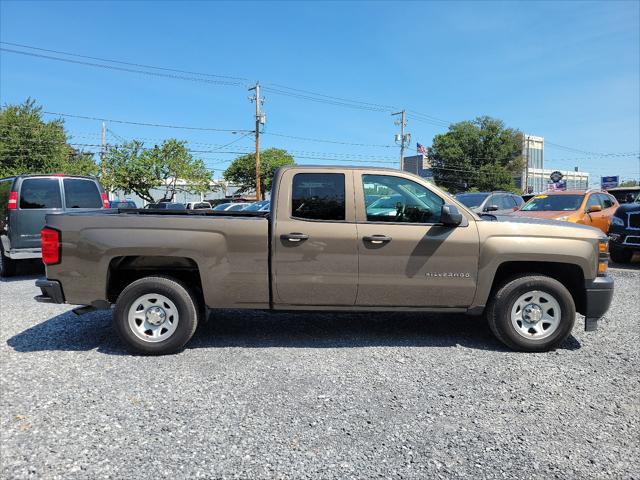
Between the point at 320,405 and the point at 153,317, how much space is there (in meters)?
2.03

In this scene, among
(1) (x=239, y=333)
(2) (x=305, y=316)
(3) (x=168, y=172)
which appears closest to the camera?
(1) (x=239, y=333)

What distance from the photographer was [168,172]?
1436 inches

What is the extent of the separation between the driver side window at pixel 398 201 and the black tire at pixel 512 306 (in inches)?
40.1

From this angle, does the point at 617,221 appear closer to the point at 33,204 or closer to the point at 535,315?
the point at 535,315

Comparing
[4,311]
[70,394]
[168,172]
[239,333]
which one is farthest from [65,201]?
[168,172]

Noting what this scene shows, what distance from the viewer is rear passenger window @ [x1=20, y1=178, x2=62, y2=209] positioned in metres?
8.75

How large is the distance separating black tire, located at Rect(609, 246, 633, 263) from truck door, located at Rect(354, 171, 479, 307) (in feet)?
26.5

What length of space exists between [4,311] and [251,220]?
4.28 meters

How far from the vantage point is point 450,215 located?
4.41 meters

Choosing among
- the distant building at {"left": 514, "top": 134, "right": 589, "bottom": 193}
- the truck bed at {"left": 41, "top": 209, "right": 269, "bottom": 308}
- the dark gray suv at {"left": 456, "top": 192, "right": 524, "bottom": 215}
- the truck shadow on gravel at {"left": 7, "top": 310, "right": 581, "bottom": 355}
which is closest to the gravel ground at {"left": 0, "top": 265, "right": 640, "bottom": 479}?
the truck shadow on gravel at {"left": 7, "top": 310, "right": 581, "bottom": 355}

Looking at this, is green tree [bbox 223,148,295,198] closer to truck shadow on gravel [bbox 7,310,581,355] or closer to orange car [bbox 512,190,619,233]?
orange car [bbox 512,190,619,233]

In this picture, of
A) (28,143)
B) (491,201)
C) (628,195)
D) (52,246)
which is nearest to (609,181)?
(628,195)

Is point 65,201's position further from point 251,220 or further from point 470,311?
point 470,311

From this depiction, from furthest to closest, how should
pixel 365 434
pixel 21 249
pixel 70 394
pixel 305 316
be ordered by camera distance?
pixel 21 249 < pixel 305 316 < pixel 70 394 < pixel 365 434
